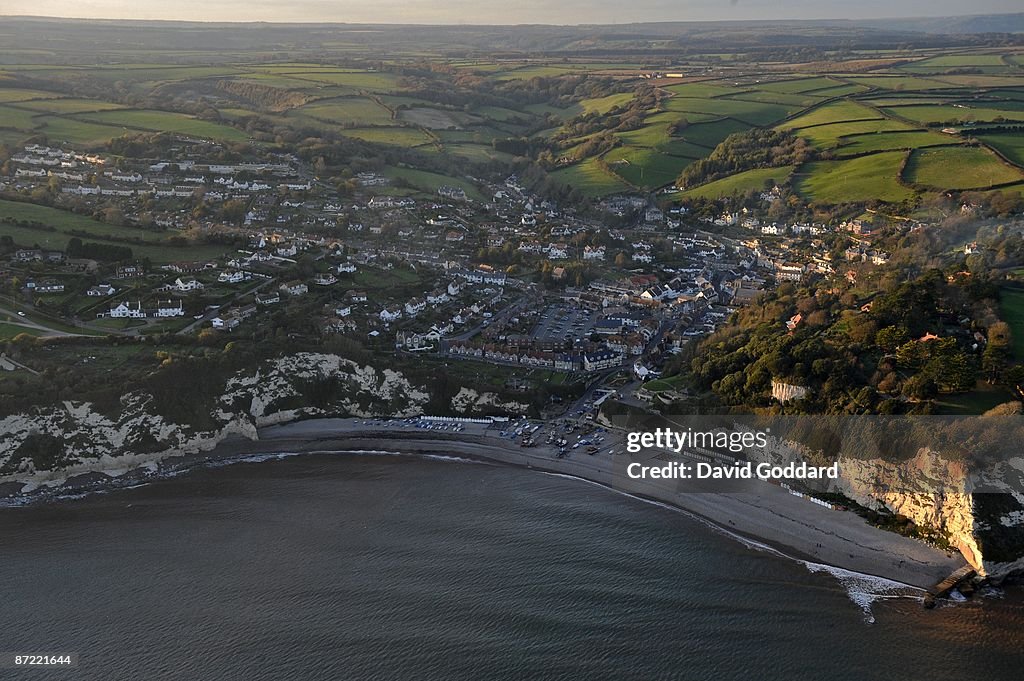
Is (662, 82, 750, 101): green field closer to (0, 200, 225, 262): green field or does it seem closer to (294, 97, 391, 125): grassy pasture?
(294, 97, 391, 125): grassy pasture

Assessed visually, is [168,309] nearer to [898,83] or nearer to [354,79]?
[354,79]

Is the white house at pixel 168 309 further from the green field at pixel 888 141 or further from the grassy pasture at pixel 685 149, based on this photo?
the green field at pixel 888 141

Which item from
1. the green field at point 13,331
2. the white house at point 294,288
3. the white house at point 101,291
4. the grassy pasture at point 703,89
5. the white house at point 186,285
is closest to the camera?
the green field at point 13,331

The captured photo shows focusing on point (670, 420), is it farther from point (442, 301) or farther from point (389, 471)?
point (442, 301)

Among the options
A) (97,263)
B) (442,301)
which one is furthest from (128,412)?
(442,301)

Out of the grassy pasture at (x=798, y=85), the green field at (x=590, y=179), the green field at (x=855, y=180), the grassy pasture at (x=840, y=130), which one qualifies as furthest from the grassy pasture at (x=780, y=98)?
the green field at (x=590, y=179)

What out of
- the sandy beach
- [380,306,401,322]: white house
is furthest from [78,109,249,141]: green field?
the sandy beach
